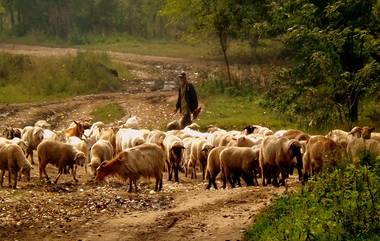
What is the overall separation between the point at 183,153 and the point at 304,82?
399 centimetres

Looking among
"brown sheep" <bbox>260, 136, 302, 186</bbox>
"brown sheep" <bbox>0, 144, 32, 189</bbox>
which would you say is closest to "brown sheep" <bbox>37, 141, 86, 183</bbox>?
"brown sheep" <bbox>0, 144, 32, 189</bbox>

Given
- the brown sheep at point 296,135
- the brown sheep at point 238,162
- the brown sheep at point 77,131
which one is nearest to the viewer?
the brown sheep at point 238,162

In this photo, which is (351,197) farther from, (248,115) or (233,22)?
(233,22)

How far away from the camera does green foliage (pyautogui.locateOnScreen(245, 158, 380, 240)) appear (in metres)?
8.06

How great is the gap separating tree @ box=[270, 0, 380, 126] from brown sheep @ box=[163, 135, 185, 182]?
12.0ft

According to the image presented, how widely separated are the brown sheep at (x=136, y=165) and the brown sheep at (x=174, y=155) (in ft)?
5.47

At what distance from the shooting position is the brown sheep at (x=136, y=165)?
13867mm

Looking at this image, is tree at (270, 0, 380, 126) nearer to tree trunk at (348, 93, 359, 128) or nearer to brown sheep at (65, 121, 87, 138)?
tree trunk at (348, 93, 359, 128)

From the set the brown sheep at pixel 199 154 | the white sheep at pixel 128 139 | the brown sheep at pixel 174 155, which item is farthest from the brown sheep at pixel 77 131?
the brown sheep at pixel 199 154

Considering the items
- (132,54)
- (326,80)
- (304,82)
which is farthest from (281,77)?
(132,54)

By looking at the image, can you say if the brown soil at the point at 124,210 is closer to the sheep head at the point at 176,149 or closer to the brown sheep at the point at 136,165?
the brown sheep at the point at 136,165

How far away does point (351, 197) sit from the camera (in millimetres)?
8633

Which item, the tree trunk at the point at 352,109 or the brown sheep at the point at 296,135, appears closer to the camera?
the brown sheep at the point at 296,135

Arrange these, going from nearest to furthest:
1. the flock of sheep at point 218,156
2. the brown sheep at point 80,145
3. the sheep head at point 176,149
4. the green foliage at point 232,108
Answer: the flock of sheep at point 218,156, the sheep head at point 176,149, the brown sheep at point 80,145, the green foliage at point 232,108
